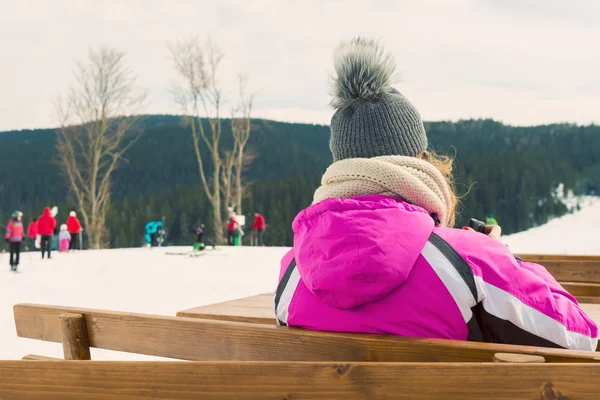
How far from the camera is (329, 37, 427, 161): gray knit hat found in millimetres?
1901

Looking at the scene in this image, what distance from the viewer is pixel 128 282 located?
1180 centimetres

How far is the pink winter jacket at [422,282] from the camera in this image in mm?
1539

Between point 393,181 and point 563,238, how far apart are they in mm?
21525

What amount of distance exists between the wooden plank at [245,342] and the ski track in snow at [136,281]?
12.9 feet

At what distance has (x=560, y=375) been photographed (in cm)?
112

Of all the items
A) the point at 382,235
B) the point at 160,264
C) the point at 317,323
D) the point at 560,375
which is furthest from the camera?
the point at 160,264

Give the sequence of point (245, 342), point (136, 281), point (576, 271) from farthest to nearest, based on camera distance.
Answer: point (136, 281), point (576, 271), point (245, 342)

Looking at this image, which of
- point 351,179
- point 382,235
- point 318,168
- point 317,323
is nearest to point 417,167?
point 351,179

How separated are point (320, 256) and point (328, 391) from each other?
45cm

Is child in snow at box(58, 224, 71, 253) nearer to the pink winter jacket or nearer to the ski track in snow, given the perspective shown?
the ski track in snow

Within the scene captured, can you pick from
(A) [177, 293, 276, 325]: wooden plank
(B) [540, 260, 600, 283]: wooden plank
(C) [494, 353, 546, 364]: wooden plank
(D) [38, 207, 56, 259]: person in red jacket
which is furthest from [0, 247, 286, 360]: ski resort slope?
(C) [494, 353, 546, 364]: wooden plank

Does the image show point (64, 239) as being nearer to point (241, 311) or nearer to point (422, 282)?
point (241, 311)

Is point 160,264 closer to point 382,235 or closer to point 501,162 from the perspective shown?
point 382,235

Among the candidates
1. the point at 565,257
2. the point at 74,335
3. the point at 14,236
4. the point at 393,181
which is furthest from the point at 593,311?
the point at 14,236
